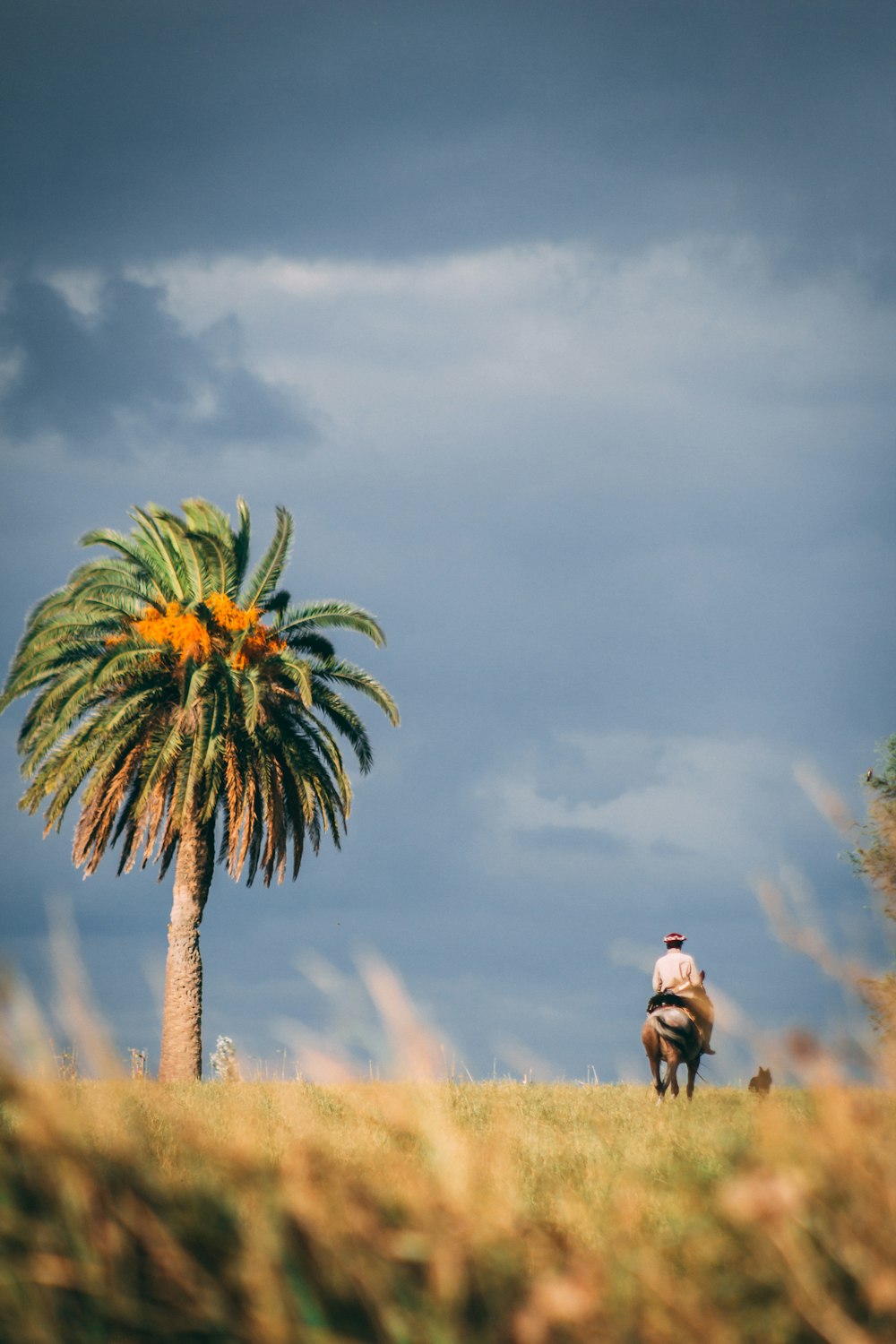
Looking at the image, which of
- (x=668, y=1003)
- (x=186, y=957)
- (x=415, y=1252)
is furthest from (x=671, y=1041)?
(x=186, y=957)

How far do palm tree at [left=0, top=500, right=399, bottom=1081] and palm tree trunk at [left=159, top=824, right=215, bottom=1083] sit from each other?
3 centimetres

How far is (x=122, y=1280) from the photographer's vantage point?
2.92 m

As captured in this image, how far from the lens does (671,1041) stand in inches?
503

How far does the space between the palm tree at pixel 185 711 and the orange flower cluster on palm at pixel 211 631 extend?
33 millimetres

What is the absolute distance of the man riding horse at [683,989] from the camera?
12.9 m

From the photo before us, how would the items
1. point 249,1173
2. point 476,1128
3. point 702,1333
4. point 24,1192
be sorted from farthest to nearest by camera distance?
point 476,1128 → point 24,1192 → point 249,1173 → point 702,1333

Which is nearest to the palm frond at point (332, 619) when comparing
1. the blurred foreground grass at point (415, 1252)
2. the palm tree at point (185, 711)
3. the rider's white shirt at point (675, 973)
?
the palm tree at point (185, 711)

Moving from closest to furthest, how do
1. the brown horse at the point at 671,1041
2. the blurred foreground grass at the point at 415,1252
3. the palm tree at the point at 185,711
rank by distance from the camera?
the blurred foreground grass at the point at 415,1252, the brown horse at the point at 671,1041, the palm tree at the point at 185,711

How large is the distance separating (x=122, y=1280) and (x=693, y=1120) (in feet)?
24.8

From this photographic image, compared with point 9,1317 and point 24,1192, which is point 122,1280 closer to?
point 9,1317

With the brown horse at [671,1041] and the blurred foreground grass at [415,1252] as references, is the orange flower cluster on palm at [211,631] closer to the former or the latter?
the brown horse at [671,1041]

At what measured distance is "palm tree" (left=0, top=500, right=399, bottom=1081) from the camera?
21516 mm

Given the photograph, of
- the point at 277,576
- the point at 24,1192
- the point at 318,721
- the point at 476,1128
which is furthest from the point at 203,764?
the point at 24,1192

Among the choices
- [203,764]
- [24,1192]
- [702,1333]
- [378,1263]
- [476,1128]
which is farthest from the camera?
[203,764]
